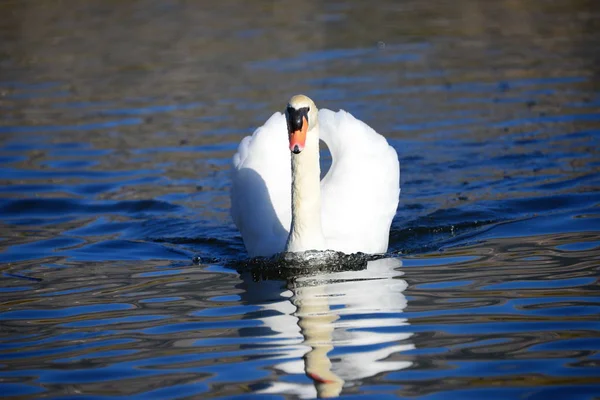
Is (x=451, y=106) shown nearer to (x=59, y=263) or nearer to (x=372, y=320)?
(x=59, y=263)

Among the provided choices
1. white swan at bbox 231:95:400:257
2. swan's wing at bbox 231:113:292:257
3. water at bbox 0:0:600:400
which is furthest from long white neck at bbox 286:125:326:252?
swan's wing at bbox 231:113:292:257

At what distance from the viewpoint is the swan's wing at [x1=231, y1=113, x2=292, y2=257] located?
948 cm

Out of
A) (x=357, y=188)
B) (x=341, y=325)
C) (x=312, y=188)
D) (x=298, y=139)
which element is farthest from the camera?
(x=357, y=188)

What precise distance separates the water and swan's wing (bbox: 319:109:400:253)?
0.32 meters

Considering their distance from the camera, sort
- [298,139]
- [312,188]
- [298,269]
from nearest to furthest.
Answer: [298,139], [298,269], [312,188]

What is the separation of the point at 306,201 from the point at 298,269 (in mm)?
567

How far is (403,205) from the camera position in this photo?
37.7 ft

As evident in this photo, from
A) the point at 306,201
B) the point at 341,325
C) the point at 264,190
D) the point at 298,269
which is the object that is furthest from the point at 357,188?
the point at 341,325

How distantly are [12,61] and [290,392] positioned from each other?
15616mm

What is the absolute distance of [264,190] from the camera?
980cm

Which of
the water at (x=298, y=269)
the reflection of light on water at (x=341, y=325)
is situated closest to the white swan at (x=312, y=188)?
the water at (x=298, y=269)

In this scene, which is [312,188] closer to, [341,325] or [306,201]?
[306,201]

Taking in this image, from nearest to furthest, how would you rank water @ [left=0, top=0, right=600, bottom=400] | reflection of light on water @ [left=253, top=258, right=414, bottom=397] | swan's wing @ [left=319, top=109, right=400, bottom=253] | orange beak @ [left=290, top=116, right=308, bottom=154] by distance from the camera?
reflection of light on water @ [left=253, top=258, right=414, bottom=397]
water @ [left=0, top=0, right=600, bottom=400]
orange beak @ [left=290, top=116, right=308, bottom=154]
swan's wing @ [left=319, top=109, right=400, bottom=253]

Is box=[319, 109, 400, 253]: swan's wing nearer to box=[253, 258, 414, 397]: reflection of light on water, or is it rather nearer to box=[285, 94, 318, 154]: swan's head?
box=[253, 258, 414, 397]: reflection of light on water
